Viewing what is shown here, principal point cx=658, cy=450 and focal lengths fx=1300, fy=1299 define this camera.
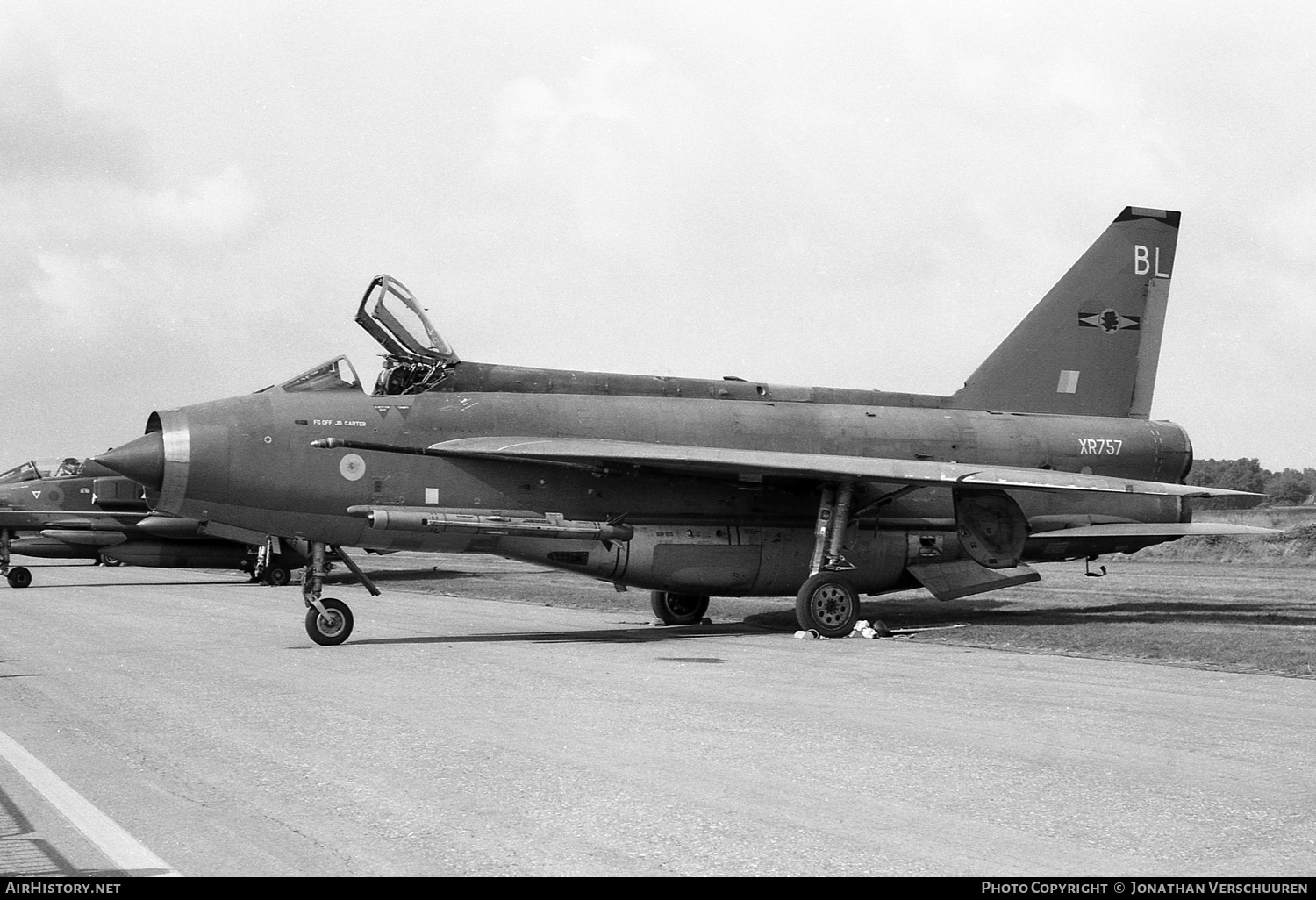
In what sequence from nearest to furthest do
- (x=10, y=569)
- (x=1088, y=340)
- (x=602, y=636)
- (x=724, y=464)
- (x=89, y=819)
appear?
(x=89, y=819) → (x=724, y=464) → (x=602, y=636) → (x=1088, y=340) → (x=10, y=569)

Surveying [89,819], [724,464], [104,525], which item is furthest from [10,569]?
[89,819]

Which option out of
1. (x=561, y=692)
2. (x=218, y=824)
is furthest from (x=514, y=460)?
(x=218, y=824)

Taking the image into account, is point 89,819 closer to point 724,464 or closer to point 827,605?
point 724,464

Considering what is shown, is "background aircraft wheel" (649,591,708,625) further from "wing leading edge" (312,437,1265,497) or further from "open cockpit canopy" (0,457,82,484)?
"open cockpit canopy" (0,457,82,484)

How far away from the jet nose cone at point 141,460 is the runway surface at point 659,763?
207 centimetres

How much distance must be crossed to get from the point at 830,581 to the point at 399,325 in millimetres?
6508

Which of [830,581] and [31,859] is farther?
[830,581]

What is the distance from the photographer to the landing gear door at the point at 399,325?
1681 centimetres

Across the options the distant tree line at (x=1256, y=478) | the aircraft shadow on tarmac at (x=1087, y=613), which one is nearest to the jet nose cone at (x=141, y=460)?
the aircraft shadow on tarmac at (x=1087, y=613)

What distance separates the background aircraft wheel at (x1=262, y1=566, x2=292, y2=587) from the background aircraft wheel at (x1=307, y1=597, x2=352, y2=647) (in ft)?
64.0

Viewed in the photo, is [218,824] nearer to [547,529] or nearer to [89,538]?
[547,529]

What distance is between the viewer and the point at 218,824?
5.85 meters

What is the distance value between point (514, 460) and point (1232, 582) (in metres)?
16.8

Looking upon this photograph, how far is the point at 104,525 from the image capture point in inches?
1435
